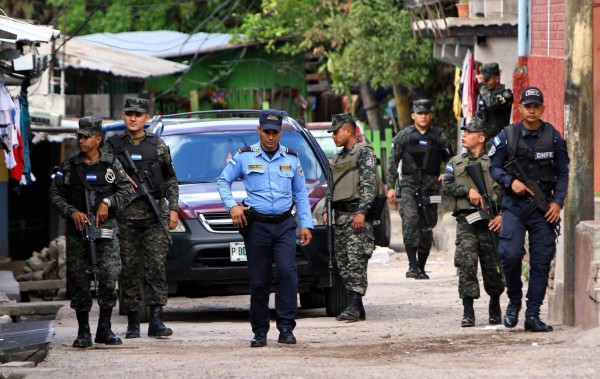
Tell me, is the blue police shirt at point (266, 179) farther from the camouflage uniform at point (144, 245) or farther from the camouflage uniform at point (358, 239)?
the camouflage uniform at point (358, 239)

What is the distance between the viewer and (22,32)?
11773 mm

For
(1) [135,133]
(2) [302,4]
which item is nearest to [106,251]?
(1) [135,133]

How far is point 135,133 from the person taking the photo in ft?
35.6

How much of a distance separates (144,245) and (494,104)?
5.53 meters

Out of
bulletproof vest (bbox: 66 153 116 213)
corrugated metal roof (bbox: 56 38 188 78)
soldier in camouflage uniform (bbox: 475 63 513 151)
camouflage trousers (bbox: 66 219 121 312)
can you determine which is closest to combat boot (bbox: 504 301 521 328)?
camouflage trousers (bbox: 66 219 121 312)

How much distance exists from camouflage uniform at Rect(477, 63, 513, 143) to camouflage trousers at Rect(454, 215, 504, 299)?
3757 millimetres

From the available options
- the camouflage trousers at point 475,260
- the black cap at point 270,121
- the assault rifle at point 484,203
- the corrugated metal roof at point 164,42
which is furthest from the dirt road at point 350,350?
the corrugated metal roof at point 164,42

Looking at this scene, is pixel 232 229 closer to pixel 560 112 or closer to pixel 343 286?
pixel 343 286

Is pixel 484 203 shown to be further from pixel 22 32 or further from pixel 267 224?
pixel 22 32

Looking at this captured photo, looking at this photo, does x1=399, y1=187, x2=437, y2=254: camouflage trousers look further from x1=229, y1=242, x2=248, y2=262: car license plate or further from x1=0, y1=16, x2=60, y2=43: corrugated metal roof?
x1=0, y1=16, x2=60, y2=43: corrugated metal roof

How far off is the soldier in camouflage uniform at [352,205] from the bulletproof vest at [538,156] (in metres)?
1.84

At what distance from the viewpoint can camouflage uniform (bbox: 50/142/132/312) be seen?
1013cm

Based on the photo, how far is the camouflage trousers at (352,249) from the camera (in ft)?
38.5

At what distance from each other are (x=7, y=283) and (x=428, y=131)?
5.50 m
